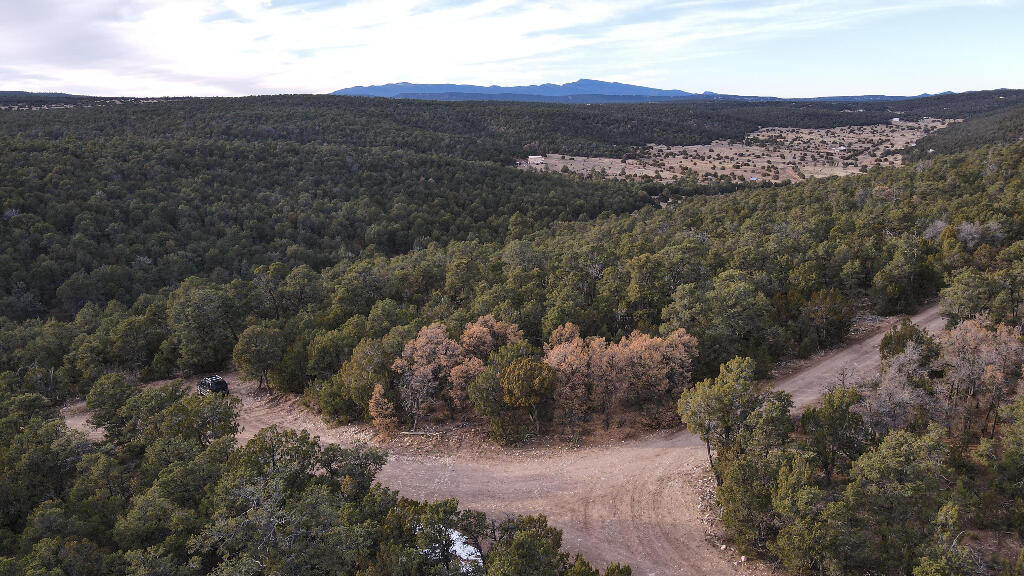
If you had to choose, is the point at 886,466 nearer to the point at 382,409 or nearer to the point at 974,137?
the point at 382,409

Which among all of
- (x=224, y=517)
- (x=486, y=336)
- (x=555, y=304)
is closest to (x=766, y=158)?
(x=555, y=304)

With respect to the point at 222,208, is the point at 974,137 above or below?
above

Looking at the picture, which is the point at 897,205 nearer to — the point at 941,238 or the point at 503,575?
the point at 941,238

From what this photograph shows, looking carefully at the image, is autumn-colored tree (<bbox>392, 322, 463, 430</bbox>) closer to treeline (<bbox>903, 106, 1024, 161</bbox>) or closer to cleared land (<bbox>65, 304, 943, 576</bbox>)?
cleared land (<bbox>65, 304, 943, 576</bbox>)

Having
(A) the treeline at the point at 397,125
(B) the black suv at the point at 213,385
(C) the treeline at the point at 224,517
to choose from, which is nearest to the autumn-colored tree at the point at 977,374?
(C) the treeline at the point at 224,517

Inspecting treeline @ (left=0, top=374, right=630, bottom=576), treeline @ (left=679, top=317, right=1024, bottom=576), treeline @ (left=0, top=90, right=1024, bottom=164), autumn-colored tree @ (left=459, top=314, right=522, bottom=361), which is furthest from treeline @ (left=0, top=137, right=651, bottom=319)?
treeline @ (left=679, top=317, right=1024, bottom=576)

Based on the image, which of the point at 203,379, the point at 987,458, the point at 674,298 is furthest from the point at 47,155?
the point at 987,458
